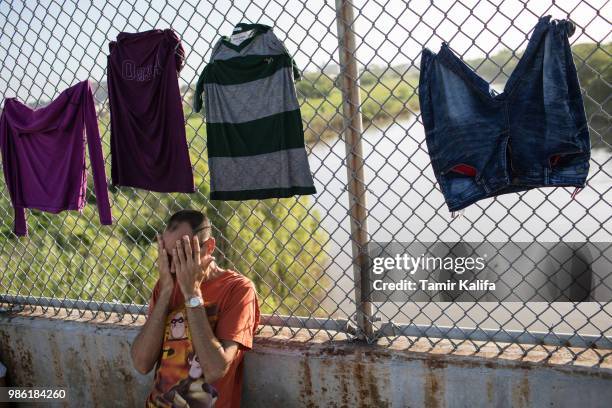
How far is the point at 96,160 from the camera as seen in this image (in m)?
2.96

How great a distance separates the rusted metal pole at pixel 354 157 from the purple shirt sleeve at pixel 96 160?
4.52ft

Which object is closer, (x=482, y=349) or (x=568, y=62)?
(x=568, y=62)

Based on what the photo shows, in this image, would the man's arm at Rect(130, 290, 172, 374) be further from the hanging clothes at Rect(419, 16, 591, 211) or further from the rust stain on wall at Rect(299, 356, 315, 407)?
the hanging clothes at Rect(419, 16, 591, 211)

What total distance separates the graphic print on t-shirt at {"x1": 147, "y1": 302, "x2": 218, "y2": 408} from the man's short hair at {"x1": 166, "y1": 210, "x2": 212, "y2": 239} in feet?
1.09

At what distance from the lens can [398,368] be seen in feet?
8.03

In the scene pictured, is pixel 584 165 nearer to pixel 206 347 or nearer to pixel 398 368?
pixel 398 368

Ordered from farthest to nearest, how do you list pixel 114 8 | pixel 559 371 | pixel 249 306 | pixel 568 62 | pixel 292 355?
pixel 114 8 < pixel 292 355 < pixel 249 306 < pixel 559 371 < pixel 568 62

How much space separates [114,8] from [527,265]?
2513mm

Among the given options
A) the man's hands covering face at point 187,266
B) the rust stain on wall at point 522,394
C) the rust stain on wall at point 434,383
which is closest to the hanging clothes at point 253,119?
the man's hands covering face at point 187,266

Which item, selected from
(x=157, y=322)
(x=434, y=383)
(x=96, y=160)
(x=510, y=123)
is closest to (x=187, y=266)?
(x=157, y=322)

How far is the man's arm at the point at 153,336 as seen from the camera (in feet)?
7.91

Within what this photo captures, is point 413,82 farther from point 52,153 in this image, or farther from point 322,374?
point 52,153

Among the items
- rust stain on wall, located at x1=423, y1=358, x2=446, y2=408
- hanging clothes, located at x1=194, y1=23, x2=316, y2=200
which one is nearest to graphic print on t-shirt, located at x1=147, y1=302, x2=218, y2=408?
hanging clothes, located at x1=194, y1=23, x2=316, y2=200

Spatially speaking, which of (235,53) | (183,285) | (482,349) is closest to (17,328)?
(183,285)
